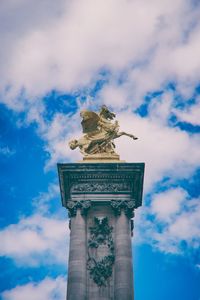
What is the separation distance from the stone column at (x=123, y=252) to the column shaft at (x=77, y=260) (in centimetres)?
195

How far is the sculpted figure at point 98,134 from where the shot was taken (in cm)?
3684

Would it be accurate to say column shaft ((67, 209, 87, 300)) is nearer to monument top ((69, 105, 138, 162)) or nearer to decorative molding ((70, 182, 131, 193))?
decorative molding ((70, 182, 131, 193))

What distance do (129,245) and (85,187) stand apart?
15.9 feet

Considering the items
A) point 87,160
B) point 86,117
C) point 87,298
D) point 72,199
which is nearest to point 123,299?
point 87,298

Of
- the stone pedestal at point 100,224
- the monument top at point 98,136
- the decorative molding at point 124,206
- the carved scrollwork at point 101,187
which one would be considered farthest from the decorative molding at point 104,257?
the monument top at point 98,136

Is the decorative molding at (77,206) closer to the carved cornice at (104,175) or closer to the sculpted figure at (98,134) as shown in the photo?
the carved cornice at (104,175)

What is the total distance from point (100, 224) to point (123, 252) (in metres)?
2.38

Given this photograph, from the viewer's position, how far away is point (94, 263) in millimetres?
31609

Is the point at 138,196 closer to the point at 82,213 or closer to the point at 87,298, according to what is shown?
the point at 82,213

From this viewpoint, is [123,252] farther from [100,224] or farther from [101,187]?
[101,187]

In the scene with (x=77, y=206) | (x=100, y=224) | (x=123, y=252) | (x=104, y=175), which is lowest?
(x=123, y=252)

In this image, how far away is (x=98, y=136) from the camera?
37.3m

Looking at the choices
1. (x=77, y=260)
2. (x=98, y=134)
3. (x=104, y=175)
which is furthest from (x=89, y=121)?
(x=77, y=260)

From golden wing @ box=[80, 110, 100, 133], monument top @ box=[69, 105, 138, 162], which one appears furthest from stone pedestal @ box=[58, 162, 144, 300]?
golden wing @ box=[80, 110, 100, 133]
